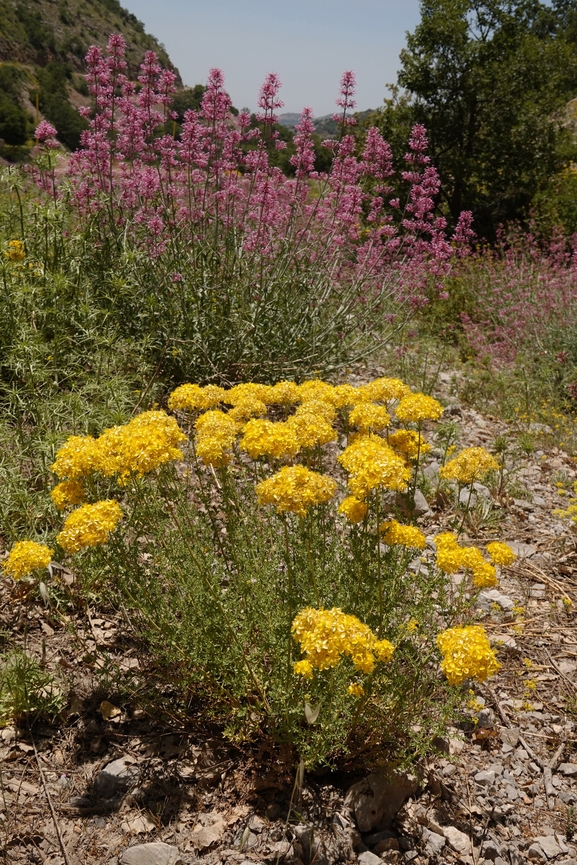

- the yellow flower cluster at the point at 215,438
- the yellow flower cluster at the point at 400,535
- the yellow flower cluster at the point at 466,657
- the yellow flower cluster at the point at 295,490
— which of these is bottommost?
the yellow flower cluster at the point at 466,657

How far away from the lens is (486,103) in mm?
14578

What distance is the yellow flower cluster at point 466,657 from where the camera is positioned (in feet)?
6.52

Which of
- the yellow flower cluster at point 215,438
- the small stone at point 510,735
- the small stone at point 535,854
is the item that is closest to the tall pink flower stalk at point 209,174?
the yellow flower cluster at point 215,438

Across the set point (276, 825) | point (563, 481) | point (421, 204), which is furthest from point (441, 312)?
point (276, 825)

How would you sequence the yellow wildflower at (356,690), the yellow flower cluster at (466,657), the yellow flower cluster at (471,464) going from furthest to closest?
the yellow flower cluster at (471,464) → the yellow wildflower at (356,690) → the yellow flower cluster at (466,657)

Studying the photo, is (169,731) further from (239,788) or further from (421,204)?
(421,204)

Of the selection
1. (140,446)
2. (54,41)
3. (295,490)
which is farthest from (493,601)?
(54,41)

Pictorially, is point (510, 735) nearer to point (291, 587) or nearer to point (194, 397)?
point (291, 587)

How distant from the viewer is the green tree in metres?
14.2

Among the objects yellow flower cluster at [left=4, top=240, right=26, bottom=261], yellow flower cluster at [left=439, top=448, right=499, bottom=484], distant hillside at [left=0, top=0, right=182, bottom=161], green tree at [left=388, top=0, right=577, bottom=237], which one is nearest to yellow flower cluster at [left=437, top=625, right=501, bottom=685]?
yellow flower cluster at [left=439, top=448, right=499, bottom=484]

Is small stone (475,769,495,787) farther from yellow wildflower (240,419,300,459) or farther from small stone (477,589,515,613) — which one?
yellow wildflower (240,419,300,459)

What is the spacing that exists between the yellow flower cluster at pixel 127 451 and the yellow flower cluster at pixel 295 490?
0.47m

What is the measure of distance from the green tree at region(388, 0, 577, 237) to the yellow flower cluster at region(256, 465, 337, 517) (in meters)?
14.9

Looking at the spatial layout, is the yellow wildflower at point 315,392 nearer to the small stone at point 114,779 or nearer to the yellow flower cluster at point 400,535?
the yellow flower cluster at point 400,535
